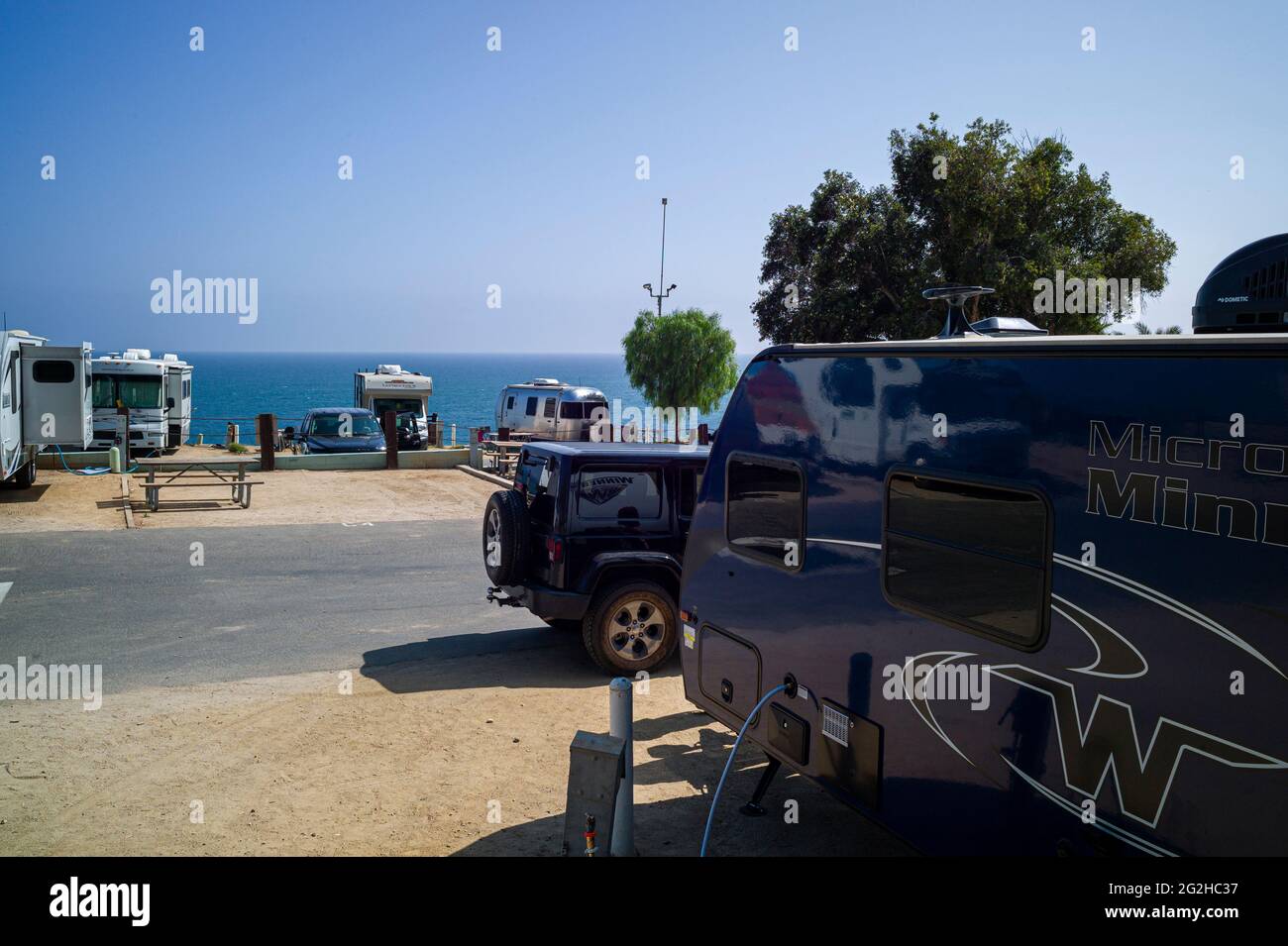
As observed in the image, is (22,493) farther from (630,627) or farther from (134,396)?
(630,627)

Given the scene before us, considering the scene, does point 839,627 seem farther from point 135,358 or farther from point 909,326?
point 135,358

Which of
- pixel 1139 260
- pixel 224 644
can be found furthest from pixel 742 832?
pixel 1139 260

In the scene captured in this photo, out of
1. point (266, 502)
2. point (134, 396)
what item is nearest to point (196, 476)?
point (266, 502)

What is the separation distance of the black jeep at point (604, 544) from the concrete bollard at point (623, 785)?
3.20m

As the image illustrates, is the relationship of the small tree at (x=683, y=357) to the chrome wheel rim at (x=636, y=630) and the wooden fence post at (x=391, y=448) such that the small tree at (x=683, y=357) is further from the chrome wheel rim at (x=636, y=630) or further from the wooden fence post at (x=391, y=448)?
the chrome wheel rim at (x=636, y=630)

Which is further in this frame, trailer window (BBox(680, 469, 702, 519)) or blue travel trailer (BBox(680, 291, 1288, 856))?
trailer window (BBox(680, 469, 702, 519))

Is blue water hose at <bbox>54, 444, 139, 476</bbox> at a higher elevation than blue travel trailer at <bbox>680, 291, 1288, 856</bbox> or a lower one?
lower

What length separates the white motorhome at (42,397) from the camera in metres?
18.1

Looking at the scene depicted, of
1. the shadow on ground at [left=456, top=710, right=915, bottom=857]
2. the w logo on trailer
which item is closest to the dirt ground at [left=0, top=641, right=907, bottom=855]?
the shadow on ground at [left=456, top=710, right=915, bottom=857]

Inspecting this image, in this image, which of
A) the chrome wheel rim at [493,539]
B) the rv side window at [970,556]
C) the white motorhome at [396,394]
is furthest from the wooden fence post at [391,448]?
the rv side window at [970,556]

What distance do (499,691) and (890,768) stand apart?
4416 millimetres

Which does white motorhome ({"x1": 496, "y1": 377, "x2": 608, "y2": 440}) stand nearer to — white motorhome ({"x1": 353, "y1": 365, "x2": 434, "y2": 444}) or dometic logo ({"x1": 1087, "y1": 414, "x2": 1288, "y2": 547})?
white motorhome ({"x1": 353, "y1": 365, "x2": 434, "y2": 444})

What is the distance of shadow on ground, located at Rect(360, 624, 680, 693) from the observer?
8.55 metres
